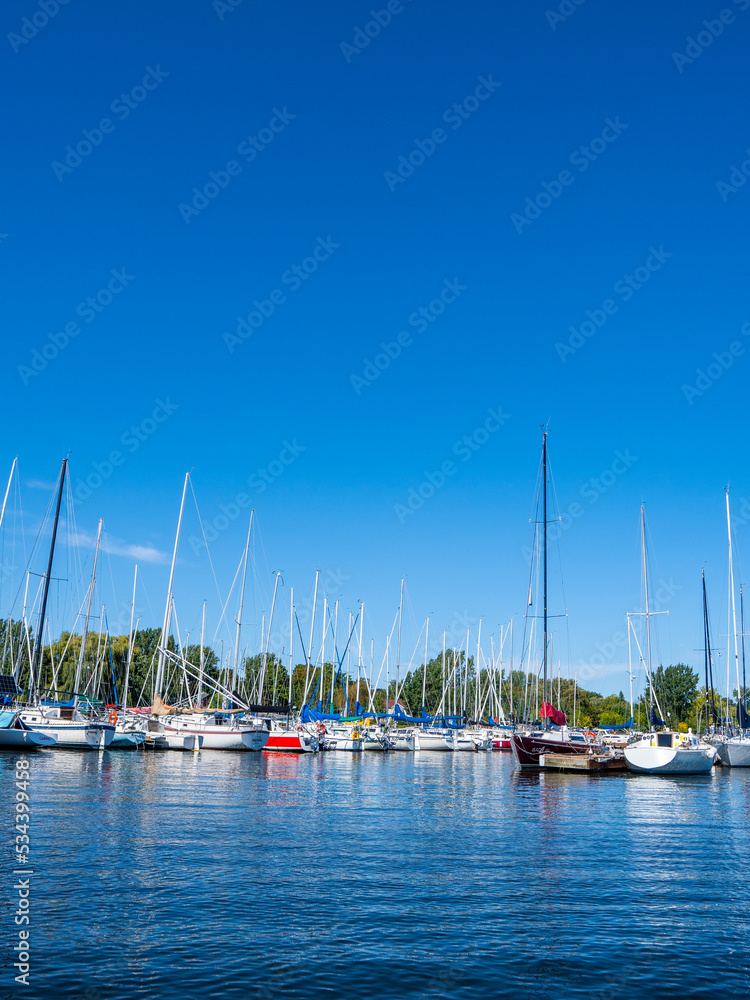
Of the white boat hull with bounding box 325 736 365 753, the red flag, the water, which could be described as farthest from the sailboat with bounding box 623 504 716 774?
the white boat hull with bounding box 325 736 365 753

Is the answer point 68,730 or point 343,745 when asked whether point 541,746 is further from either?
point 68,730

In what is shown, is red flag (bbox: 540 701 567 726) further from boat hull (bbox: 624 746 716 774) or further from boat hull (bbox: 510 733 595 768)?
boat hull (bbox: 624 746 716 774)

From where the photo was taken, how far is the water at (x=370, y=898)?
1345 cm

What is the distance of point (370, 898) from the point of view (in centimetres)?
1844

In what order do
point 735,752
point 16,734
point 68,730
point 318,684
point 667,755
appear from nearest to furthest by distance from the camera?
point 16,734, point 667,755, point 68,730, point 735,752, point 318,684

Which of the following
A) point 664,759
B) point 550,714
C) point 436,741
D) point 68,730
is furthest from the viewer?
point 436,741

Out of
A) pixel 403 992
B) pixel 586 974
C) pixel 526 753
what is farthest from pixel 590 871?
pixel 526 753

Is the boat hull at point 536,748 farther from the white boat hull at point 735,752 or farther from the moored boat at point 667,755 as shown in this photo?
the white boat hull at point 735,752

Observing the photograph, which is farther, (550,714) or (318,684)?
(318,684)

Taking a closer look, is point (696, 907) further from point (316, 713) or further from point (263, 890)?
point (316, 713)

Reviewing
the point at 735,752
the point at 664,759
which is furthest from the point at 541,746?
the point at 735,752

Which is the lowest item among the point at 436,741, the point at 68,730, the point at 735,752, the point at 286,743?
the point at 436,741

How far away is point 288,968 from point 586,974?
16.6 feet

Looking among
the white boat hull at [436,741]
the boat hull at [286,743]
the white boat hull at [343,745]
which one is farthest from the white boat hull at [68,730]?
the white boat hull at [436,741]
